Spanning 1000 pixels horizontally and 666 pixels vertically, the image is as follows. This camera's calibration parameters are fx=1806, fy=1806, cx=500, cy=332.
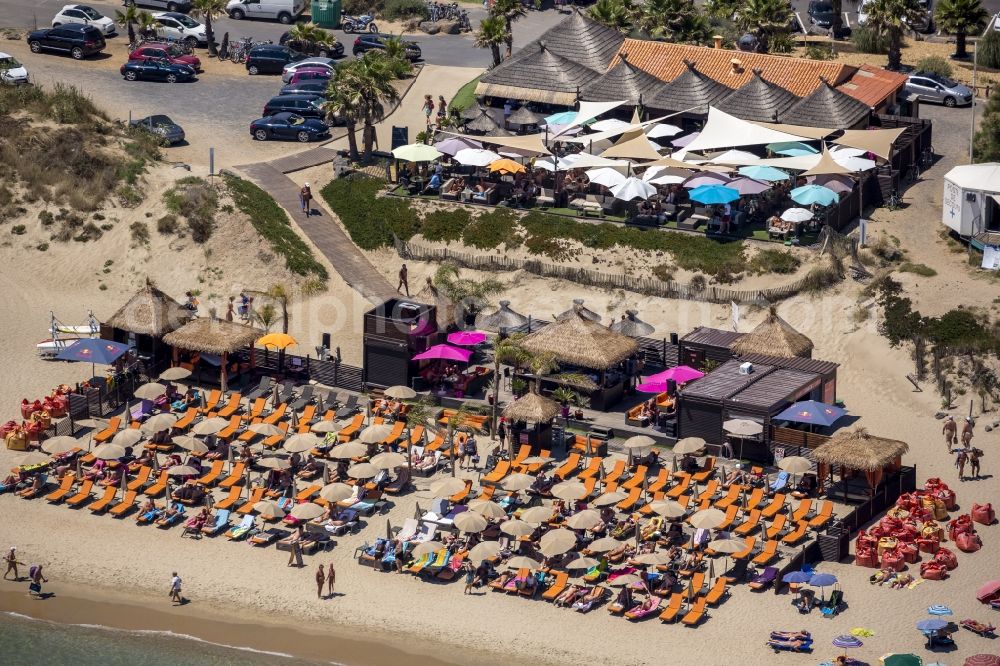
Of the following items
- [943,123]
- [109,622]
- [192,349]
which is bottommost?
[109,622]

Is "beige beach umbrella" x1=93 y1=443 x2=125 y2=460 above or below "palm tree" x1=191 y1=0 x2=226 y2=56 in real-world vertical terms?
below

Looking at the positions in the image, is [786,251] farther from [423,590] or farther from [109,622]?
[109,622]

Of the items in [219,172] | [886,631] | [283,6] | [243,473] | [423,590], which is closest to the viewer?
[886,631]

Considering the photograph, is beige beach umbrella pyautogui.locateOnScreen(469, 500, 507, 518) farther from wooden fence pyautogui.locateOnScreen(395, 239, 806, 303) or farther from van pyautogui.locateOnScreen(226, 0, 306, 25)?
van pyautogui.locateOnScreen(226, 0, 306, 25)

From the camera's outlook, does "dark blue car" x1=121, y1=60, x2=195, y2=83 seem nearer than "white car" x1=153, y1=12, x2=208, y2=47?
Yes

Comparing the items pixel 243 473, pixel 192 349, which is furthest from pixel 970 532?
pixel 192 349

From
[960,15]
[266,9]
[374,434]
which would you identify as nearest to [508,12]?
[266,9]

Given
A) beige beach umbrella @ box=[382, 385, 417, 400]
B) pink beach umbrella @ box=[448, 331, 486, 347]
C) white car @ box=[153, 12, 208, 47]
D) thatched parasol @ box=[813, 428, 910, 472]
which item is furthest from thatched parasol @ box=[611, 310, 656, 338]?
white car @ box=[153, 12, 208, 47]
